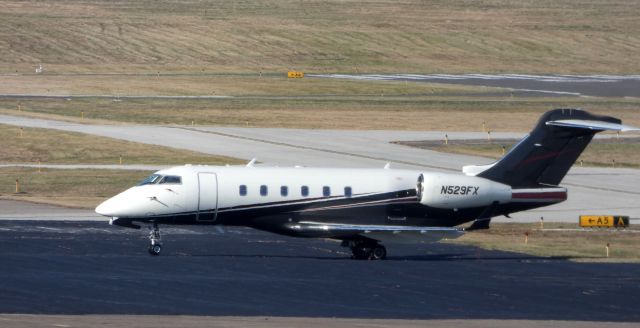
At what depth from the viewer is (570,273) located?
40594mm

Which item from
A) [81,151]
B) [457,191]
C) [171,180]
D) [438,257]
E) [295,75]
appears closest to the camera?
[171,180]

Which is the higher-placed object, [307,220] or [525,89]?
[525,89]

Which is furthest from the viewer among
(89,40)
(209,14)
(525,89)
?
(209,14)

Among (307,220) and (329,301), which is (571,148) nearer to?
(307,220)

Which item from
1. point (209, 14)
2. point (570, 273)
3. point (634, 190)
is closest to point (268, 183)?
point (570, 273)

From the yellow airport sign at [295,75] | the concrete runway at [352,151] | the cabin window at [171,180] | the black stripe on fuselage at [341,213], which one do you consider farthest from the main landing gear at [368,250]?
the yellow airport sign at [295,75]

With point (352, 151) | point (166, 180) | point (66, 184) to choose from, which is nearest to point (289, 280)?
point (166, 180)

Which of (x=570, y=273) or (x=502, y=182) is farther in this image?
(x=502, y=182)

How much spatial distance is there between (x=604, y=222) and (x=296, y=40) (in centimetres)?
11167

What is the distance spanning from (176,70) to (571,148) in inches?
3861

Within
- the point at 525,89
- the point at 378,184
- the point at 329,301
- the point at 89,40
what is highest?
the point at 89,40

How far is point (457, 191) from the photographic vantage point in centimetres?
4406

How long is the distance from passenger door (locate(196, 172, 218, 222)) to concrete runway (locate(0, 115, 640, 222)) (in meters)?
18.5

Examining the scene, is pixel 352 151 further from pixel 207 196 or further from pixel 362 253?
pixel 207 196
